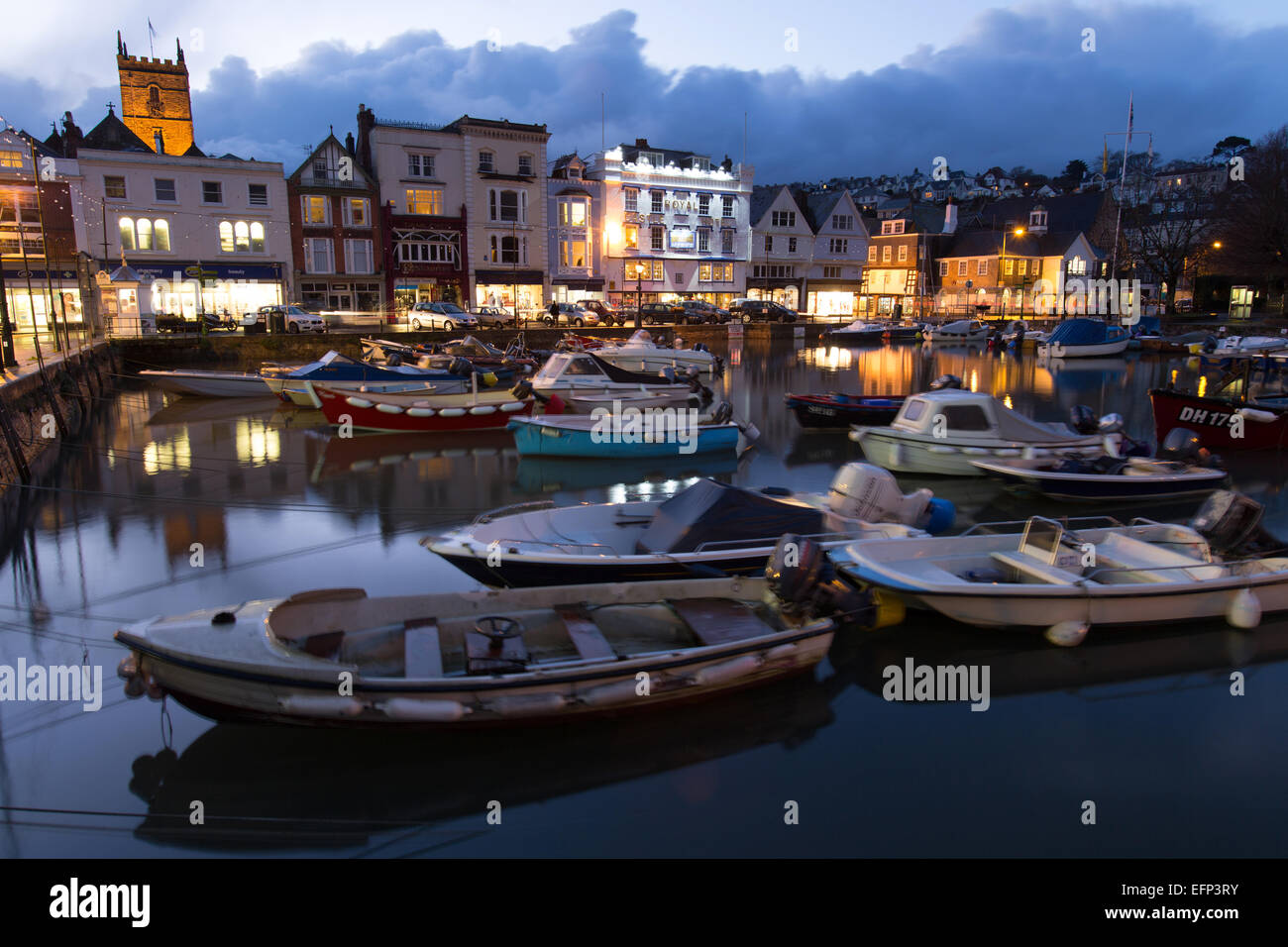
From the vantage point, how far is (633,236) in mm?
62812

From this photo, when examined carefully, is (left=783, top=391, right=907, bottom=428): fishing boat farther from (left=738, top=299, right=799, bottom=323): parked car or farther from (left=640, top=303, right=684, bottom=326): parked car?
(left=738, top=299, right=799, bottom=323): parked car

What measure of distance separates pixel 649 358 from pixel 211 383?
52.4 ft

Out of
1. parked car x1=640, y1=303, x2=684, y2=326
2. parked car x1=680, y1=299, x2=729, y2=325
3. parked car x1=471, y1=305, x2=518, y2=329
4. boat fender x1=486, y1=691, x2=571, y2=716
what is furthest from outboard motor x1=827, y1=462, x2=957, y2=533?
parked car x1=680, y1=299, x2=729, y2=325

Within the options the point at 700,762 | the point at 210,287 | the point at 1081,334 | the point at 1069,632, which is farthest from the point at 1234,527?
the point at 210,287

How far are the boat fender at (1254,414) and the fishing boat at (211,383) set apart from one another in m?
28.4

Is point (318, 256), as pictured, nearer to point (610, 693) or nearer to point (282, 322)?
point (282, 322)

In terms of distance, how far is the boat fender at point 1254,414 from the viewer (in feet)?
66.8

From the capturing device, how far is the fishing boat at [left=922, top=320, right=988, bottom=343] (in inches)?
2530

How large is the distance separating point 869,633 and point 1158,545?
3890mm

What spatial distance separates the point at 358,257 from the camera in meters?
51.1

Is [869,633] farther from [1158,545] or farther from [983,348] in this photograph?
[983,348]

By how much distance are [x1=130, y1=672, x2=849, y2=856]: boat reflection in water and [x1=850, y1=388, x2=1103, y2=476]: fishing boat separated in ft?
34.6

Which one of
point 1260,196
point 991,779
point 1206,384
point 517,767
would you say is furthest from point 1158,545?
point 1260,196

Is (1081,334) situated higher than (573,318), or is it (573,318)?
(573,318)
